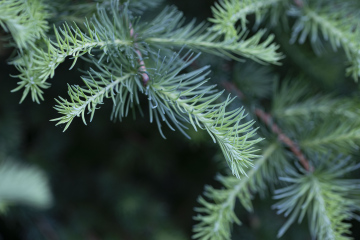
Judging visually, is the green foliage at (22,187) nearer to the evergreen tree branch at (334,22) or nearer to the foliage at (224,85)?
the foliage at (224,85)

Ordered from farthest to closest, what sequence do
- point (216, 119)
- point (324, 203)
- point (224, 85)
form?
point (224, 85)
point (324, 203)
point (216, 119)

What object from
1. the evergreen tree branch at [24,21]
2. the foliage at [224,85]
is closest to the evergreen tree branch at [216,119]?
the foliage at [224,85]

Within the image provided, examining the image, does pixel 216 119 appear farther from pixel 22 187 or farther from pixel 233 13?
pixel 22 187

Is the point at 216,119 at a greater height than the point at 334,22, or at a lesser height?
lesser

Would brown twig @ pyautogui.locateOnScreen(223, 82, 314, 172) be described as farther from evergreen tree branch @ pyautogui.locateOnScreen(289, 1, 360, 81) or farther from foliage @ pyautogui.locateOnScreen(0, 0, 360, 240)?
evergreen tree branch @ pyautogui.locateOnScreen(289, 1, 360, 81)

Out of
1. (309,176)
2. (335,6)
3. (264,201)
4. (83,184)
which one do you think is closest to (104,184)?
(83,184)

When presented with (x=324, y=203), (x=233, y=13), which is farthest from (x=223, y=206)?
Answer: (x=233, y=13)

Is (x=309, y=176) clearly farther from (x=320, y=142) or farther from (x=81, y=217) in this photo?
(x=81, y=217)
